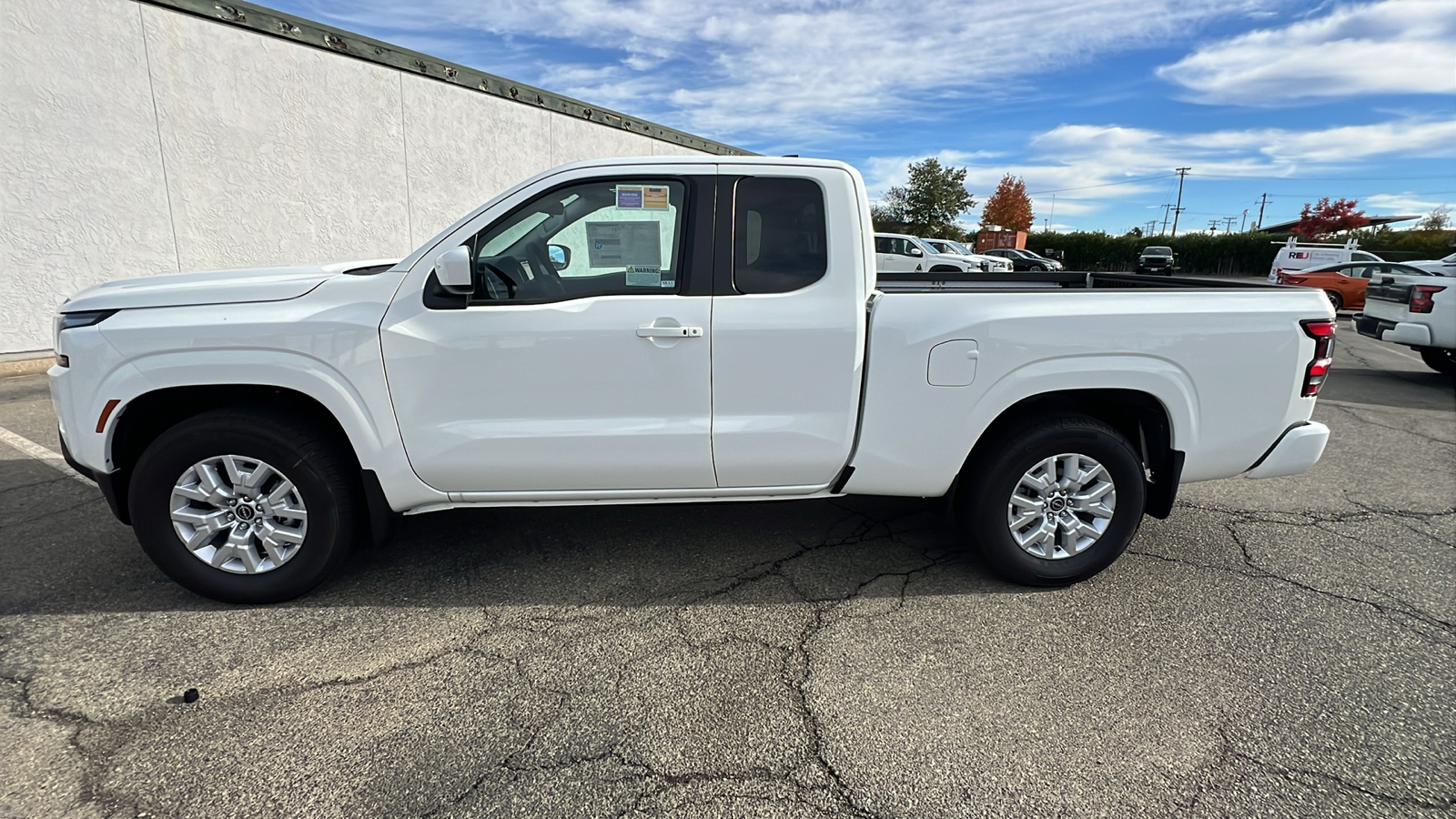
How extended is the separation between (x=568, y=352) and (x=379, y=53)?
9.62 m

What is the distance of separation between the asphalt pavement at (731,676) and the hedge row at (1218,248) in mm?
41810

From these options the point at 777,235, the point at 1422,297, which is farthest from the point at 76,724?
the point at 1422,297

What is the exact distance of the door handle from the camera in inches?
117

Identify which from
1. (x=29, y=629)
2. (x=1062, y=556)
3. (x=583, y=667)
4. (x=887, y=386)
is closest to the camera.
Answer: (x=583, y=667)

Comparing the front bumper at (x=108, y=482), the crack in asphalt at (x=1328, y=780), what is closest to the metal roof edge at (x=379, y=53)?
the front bumper at (x=108, y=482)

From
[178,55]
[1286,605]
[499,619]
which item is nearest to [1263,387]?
[1286,605]

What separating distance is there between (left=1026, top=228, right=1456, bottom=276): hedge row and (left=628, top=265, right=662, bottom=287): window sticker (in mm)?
43107

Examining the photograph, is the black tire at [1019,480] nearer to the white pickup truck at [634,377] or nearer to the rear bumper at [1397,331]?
the white pickup truck at [634,377]

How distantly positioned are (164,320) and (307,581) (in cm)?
120

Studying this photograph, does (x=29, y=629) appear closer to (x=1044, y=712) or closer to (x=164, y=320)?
(x=164, y=320)

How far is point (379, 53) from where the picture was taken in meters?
10.2

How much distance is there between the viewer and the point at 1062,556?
336 centimetres

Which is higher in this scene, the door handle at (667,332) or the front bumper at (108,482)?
the door handle at (667,332)

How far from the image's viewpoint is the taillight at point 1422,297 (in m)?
8.18
